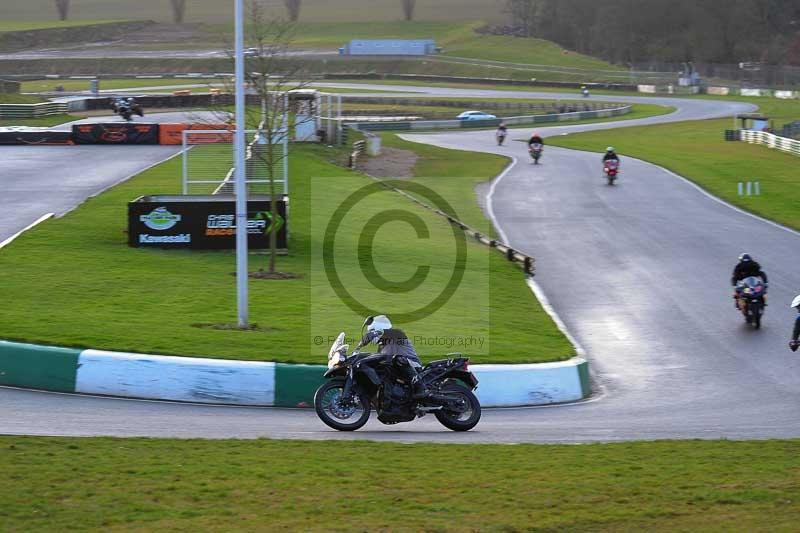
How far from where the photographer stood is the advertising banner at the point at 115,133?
161 ft

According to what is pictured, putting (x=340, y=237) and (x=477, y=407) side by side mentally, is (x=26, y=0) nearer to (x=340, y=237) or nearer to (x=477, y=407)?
(x=340, y=237)

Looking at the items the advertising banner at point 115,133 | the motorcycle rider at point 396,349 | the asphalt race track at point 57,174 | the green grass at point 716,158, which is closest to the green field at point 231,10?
the green grass at point 716,158

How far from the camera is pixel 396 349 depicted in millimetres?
12641

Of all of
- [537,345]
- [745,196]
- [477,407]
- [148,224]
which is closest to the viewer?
[477,407]

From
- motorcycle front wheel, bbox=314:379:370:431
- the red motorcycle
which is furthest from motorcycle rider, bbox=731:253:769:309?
the red motorcycle

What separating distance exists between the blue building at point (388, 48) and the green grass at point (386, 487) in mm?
120868

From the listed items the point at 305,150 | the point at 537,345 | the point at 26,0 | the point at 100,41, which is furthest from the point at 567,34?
the point at 537,345

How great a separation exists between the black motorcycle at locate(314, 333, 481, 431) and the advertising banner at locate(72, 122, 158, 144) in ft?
130

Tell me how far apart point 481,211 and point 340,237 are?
1124cm

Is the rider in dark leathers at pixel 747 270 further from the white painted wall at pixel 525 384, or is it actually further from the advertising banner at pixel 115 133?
the advertising banner at pixel 115 133

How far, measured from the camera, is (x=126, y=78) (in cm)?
11038

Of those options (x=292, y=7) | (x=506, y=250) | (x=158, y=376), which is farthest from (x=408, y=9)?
(x=158, y=376)

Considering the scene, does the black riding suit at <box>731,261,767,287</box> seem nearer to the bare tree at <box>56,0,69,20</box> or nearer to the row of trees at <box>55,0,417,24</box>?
the row of trees at <box>55,0,417,24</box>

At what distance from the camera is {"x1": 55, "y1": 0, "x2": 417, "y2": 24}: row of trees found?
484ft
